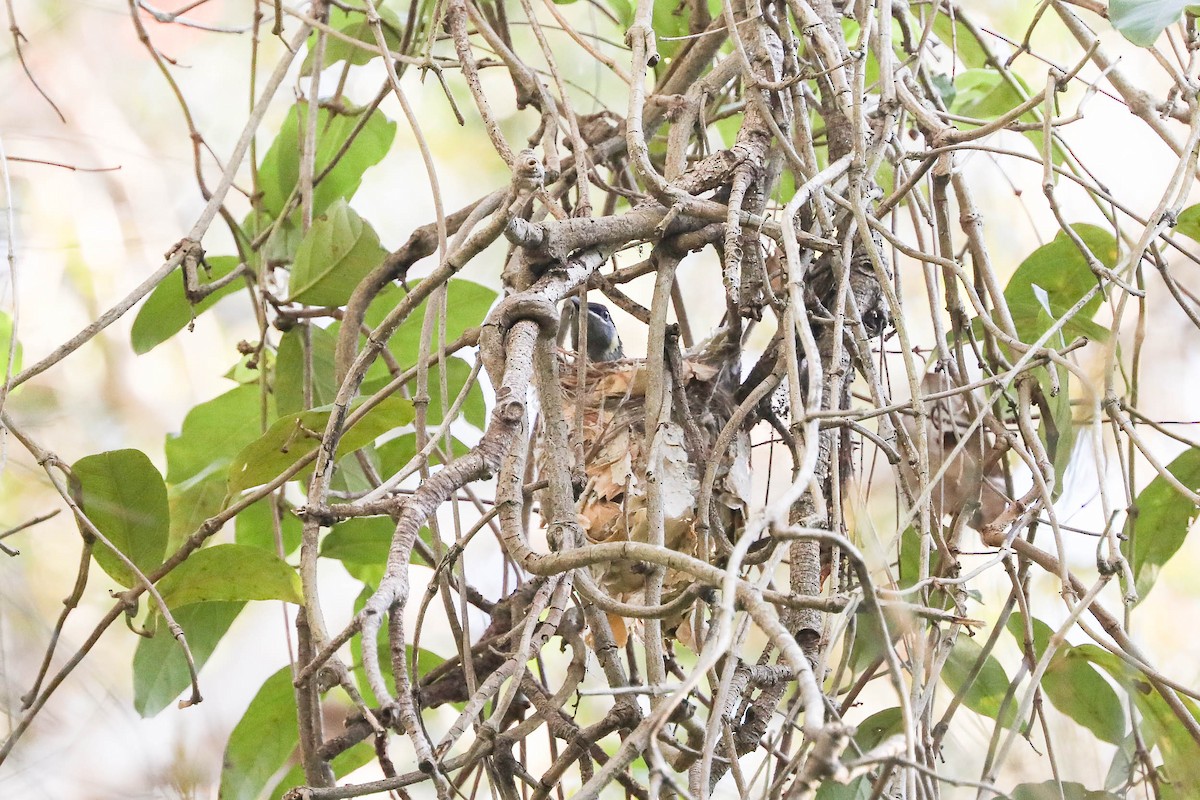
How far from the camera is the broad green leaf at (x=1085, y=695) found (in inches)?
26.5

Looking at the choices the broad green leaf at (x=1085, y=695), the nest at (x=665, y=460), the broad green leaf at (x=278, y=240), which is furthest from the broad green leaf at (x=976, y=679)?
the broad green leaf at (x=278, y=240)

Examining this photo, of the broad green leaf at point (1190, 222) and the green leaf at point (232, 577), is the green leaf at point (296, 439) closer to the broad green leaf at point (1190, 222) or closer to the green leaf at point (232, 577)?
the green leaf at point (232, 577)

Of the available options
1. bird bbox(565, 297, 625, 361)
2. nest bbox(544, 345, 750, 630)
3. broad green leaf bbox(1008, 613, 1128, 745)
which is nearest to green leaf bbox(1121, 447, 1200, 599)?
broad green leaf bbox(1008, 613, 1128, 745)

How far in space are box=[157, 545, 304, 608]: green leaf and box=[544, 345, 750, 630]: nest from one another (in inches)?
8.3

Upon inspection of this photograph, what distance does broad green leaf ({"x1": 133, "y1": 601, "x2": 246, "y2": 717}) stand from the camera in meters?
0.79

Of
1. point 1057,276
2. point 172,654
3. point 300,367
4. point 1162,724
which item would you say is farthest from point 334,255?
point 1162,724

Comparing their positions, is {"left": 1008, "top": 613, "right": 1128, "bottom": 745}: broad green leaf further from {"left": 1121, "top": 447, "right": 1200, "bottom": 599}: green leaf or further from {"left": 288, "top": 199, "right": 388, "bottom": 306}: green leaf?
{"left": 288, "top": 199, "right": 388, "bottom": 306}: green leaf

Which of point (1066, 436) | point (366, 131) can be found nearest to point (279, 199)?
point (366, 131)

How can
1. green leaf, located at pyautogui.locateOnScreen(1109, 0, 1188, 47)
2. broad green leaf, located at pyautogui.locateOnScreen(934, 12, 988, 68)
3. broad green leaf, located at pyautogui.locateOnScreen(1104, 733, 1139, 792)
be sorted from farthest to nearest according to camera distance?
1. broad green leaf, located at pyautogui.locateOnScreen(934, 12, 988, 68)
2. broad green leaf, located at pyautogui.locateOnScreen(1104, 733, 1139, 792)
3. green leaf, located at pyautogui.locateOnScreen(1109, 0, 1188, 47)

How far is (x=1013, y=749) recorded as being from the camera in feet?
2.14

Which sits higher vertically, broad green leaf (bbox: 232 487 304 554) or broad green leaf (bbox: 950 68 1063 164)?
broad green leaf (bbox: 950 68 1063 164)

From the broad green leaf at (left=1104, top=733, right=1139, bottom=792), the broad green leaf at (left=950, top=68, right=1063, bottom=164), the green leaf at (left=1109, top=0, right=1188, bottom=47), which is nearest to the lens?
the green leaf at (left=1109, top=0, right=1188, bottom=47)

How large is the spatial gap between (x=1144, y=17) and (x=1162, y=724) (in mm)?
427

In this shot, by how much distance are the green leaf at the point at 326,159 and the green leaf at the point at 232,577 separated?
0.40 metres
